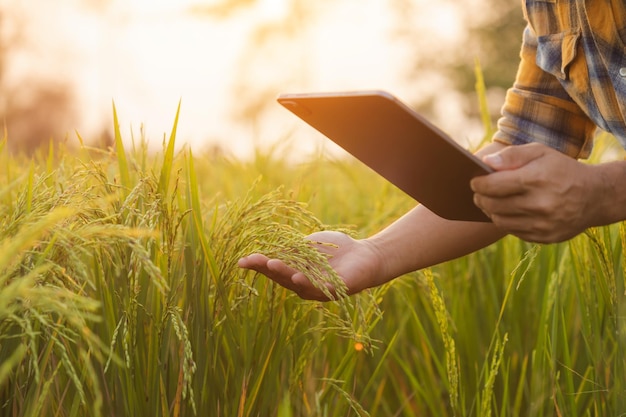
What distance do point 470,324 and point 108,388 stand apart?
1027 millimetres

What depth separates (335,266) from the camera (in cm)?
141

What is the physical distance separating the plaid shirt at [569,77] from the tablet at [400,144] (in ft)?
1.30

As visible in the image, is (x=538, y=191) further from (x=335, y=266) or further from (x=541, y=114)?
(x=541, y=114)

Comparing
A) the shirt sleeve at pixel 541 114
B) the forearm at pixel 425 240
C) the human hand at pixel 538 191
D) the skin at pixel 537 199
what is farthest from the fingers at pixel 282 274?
the shirt sleeve at pixel 541 114

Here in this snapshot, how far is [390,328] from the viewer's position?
6.61 ft

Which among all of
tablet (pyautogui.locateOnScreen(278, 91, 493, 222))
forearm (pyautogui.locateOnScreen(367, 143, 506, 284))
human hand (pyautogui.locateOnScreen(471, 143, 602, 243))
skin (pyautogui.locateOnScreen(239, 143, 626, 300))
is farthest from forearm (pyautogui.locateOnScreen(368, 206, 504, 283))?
human hand (pyautogui.locateOnScreen(471, 143, 602, 243))

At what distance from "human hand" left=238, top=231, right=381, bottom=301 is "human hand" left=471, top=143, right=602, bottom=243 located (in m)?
0.31

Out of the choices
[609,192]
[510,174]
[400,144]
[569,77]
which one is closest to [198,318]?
[400,144]

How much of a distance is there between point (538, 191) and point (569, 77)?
50 centimetres

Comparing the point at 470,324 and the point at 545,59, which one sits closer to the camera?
the point at 545,59

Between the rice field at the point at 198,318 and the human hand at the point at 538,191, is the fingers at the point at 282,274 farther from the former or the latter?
the human hand at the point at 538,191

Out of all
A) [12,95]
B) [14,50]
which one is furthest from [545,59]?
[12,95]

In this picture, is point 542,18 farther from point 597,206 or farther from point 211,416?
point 211,416

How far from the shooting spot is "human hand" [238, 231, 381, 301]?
1226 mm
